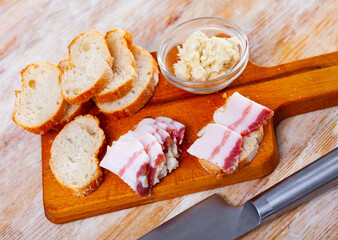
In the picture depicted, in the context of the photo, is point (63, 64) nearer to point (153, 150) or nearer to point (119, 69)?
point (119, 69)

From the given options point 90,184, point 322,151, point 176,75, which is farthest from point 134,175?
point 322,151

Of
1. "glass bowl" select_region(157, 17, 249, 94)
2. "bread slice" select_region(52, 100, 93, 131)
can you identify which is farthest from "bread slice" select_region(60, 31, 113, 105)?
"glass bowl" select_region(157, 17, 249, 94)

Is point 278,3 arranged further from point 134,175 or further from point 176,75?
point 134,175

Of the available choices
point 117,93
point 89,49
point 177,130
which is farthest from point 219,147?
point 89,49

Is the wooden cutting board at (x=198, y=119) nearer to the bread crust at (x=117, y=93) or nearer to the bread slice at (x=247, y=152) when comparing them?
the bread slice at (x=247, y=152)

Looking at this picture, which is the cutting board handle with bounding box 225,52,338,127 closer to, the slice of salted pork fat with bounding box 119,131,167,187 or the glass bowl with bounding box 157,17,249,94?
the glass bowl with bounding box 157,17,249,94
